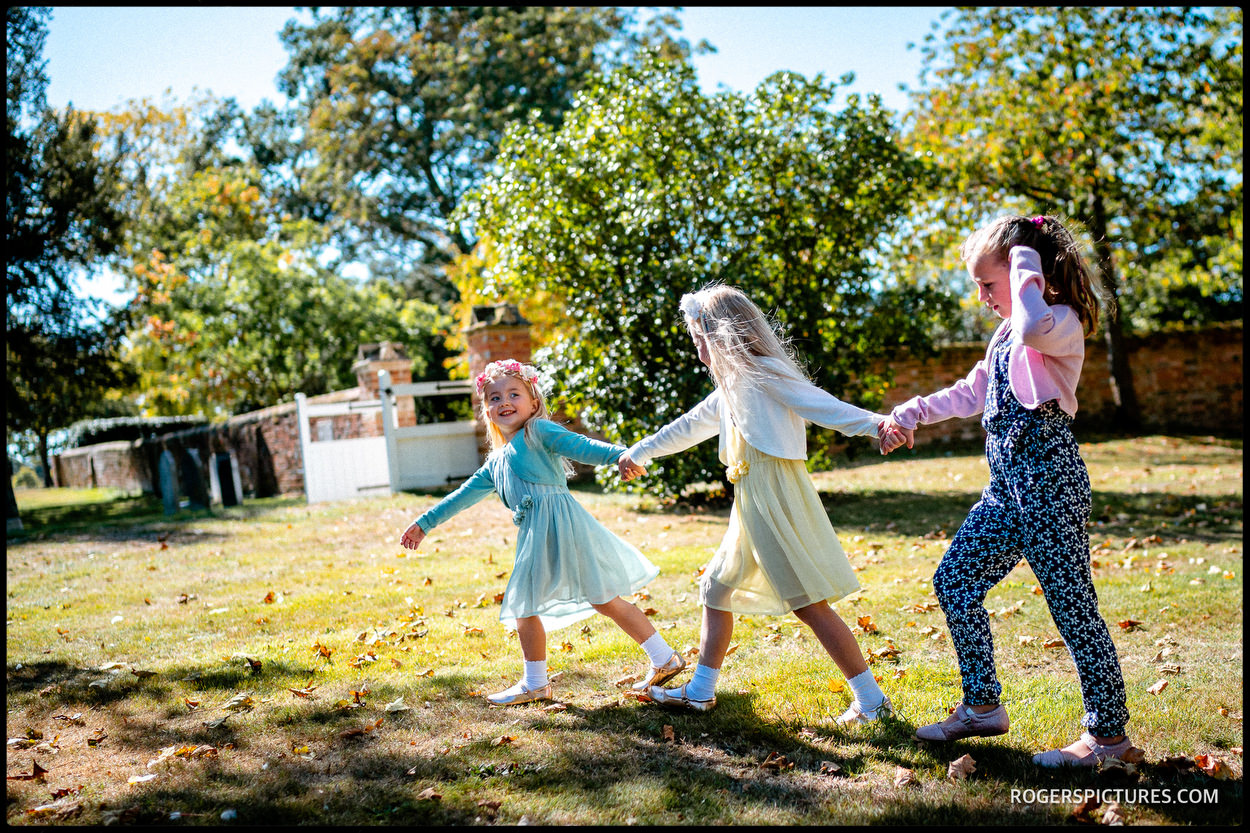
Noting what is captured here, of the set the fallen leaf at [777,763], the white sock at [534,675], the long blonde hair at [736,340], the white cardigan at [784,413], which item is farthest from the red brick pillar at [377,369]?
the fallen leaf at [777,763]

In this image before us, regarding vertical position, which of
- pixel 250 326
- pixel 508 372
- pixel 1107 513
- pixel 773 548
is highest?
pixel 250 326

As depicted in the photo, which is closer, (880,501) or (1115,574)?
(1115,574)

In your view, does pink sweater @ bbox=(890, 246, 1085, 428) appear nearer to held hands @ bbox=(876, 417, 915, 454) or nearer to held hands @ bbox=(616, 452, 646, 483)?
held hands @ bbox=(876, 417, 915, 454)

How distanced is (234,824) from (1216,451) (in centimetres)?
1689

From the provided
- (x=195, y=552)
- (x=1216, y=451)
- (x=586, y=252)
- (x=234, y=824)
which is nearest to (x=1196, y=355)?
(x=1216, y=451)

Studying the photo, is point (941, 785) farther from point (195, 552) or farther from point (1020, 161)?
point (1020, 161)

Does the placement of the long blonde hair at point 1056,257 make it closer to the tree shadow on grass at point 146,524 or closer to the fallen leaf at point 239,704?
the fallen leaf at point 239,704

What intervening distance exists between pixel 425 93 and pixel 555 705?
83.5 feet

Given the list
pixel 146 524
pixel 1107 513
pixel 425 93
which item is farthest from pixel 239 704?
pixel 425 93

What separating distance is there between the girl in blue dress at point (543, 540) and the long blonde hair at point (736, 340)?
595 mm

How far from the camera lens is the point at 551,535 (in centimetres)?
399

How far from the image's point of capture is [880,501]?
416 inches

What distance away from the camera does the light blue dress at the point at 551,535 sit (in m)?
3.92

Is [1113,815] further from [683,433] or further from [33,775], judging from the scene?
[33,775]
